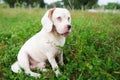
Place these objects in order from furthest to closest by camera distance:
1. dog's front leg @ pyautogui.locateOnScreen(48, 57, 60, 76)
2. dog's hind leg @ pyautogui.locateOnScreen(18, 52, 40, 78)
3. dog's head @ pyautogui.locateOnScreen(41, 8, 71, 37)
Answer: dog's hind leg @ pyautogui.locateOnScreen(18, 52, 40, 78) < dog's front leg @ pyautogui.locateOnScreen(48, 57, 60, 76) < dog's head @ pyautogui.locateOnScreen(41, 8, 71, 37)

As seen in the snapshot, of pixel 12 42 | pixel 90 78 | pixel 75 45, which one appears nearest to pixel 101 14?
pixel 12 42

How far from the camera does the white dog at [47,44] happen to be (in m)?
6.21

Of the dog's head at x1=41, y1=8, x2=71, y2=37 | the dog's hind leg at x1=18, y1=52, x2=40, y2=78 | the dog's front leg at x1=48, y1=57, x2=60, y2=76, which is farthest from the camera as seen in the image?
the dog's hind leg at x1=18, y1=52, x2=40, y2=78

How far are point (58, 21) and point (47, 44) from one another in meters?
0.48

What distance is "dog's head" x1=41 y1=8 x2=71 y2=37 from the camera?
6.14 meters

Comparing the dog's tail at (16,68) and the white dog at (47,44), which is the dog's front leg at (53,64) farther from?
the dog's tail at (16,68)

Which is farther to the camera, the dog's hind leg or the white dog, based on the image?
the dog's hind leg

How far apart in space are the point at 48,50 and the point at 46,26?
0.41 m

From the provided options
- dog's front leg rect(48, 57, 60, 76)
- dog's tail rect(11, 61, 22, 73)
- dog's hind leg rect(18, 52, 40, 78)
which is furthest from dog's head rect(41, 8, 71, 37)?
dog's tail rect(11, 61, 22, 73)

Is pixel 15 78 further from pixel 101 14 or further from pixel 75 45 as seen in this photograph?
pixel 101 14

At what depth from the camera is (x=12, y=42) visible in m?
8.88

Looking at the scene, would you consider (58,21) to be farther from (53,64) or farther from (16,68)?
(16,68)

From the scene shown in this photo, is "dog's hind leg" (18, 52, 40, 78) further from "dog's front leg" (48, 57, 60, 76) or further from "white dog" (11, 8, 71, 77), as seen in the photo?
"dog's front leg" (48, 57, 60, 76)

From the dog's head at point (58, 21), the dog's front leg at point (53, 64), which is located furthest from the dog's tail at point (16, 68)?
the dog's head at point (58, 21)
